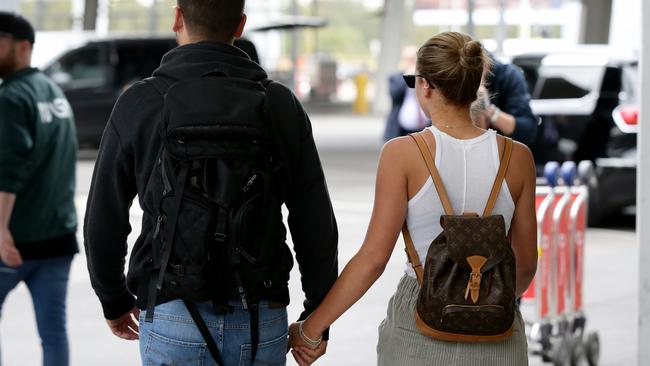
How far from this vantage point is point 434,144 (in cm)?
360

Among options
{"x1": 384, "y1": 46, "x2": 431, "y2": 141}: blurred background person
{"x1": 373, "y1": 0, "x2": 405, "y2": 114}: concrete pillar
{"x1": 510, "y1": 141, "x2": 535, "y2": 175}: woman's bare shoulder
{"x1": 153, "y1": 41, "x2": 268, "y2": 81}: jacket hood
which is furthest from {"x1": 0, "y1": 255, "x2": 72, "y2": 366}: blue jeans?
{"x1": 373, "y1": 0, "x2": 405, "y2": 114}: concrete pillar

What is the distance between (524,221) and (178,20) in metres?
1.10

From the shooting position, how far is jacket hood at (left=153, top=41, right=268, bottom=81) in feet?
11.7

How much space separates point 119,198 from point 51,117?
6.83 feet

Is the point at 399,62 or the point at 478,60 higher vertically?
the point at 478,60

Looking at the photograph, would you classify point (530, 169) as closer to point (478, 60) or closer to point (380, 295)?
point (478, 60)

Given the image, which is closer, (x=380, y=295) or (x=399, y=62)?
(x=380, y=295)

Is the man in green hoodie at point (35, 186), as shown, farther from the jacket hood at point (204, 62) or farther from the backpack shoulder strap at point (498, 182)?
the backpack shoulder strap at point (498, 182)

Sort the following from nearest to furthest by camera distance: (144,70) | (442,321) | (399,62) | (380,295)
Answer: (442,321) → (380,295) → (144,70) → (399,62)

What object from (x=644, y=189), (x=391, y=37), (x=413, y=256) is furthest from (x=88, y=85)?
(x=413, y=256)

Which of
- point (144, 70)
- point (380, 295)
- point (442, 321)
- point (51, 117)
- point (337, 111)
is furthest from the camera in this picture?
point (337, 111)

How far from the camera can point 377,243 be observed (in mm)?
3686

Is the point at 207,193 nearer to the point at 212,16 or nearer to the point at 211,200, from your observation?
the point at 211,200

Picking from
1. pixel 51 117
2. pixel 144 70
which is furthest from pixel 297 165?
pixel 144 70
